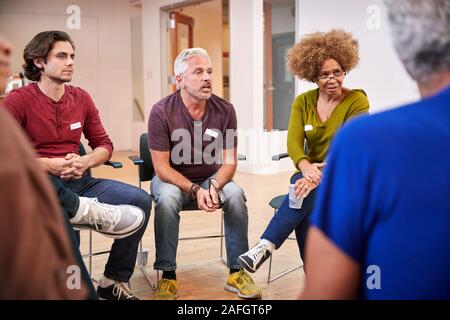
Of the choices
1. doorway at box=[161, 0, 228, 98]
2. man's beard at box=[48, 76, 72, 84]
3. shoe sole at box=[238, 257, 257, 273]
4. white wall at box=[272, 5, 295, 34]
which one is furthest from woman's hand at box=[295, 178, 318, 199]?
doorway at box=[161, 0, 228, 98]

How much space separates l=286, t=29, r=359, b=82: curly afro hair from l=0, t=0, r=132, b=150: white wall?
5.75 m

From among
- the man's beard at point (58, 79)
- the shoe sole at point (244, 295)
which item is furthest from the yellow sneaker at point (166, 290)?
the man's beard at point (58, 79)

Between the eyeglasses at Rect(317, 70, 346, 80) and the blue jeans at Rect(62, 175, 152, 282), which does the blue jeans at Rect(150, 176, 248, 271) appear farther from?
the eyeglasses at Rect(317, 70, 346, 80)

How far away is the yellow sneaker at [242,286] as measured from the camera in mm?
2549

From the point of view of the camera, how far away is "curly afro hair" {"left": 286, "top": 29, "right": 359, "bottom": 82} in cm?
278

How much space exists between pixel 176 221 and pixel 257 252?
45 cm

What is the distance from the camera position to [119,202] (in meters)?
2.54

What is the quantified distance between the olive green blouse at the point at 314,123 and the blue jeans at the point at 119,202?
0.89 meters

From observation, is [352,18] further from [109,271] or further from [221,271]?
[109,271]

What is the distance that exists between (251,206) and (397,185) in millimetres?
3791

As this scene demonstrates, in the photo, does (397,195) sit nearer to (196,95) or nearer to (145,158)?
(196,95)

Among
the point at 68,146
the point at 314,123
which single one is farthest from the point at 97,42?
the point at 314,123
